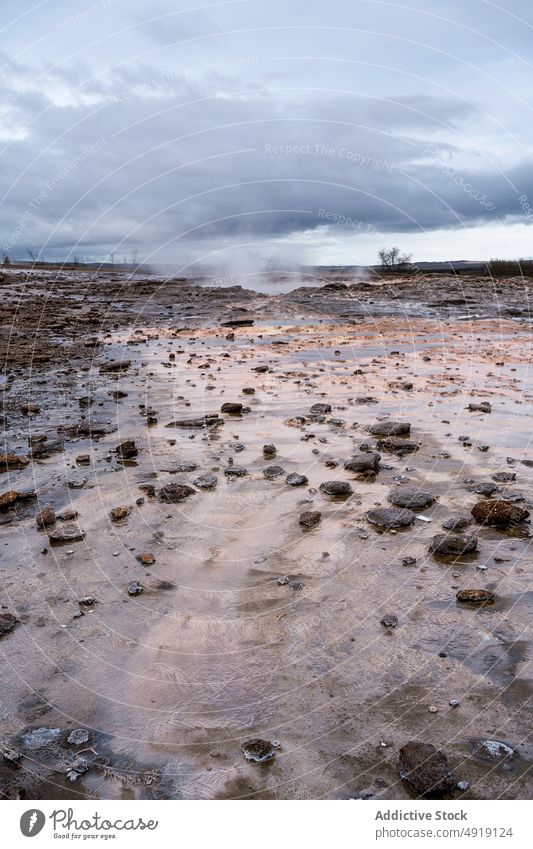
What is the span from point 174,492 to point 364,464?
93.7 inches

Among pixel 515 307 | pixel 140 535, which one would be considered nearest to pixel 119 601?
pixel 140 535

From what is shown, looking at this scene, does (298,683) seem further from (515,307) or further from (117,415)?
(515,307)

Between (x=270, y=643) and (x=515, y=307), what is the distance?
105 ft

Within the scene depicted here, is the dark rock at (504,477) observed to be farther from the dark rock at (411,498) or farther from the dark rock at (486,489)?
the dark rock at (411,498)

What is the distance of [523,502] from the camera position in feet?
21.5

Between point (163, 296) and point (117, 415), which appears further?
point (163, 296)

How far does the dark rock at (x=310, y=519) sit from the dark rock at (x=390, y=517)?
1.76ft

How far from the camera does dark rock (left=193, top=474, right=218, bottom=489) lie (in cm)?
718

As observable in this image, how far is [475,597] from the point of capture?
4.89 metres

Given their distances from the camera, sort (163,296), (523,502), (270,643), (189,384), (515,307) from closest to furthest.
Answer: (270,643), (523,502), (189,384), (515,307), (163,296)

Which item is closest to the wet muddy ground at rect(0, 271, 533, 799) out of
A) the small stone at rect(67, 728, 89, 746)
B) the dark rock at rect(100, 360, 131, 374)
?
the small stone at rect(67, 728, 89, 746)

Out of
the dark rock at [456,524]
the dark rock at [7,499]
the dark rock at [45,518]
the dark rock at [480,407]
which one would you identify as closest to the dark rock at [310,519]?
the dark rock at [456,524]
